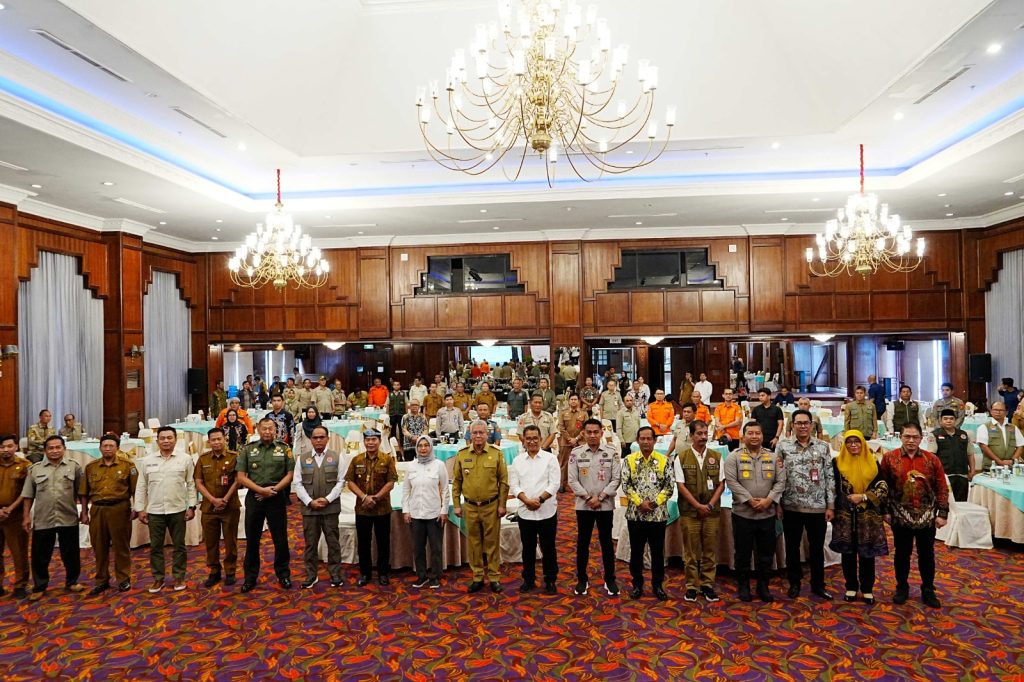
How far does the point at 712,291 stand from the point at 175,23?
430 inches

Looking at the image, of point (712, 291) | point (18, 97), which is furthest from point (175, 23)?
point (712, 291)

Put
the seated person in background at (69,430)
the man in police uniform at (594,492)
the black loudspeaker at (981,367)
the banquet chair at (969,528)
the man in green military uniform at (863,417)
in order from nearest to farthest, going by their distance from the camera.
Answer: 1. the man in police uniform at (594,492)
2. the banquet chair at (969,528)
3. the man in green military uniform at (863,417)
4. the seated person in background at (69,430)
5. the black loudspeaker at (981,367)

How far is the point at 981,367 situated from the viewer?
13.0 m

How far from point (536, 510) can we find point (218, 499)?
103 inches

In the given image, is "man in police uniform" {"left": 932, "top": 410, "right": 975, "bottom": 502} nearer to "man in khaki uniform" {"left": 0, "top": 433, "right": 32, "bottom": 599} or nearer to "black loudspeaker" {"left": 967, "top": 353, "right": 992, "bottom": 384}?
"black loudspeaker" {"left": 967, "top": 353, "right": 992, "bottom": 384}

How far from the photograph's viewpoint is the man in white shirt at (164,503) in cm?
559

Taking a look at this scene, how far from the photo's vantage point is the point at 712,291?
14219 millimetres

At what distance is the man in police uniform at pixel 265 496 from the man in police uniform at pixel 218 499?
0.45 feet

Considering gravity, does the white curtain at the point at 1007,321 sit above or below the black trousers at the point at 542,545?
above

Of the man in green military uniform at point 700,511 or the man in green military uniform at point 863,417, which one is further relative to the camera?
the man in green military uniform at point 863,417

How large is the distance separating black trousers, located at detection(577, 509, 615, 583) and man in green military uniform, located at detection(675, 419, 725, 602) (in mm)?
592

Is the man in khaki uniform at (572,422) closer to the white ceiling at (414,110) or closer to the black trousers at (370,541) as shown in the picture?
the black trousers at (370,541)

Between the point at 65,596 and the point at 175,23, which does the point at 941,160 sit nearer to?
the point at 175,23

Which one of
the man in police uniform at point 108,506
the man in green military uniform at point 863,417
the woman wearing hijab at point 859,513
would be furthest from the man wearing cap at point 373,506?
the man in green military uniform at point 863,417
